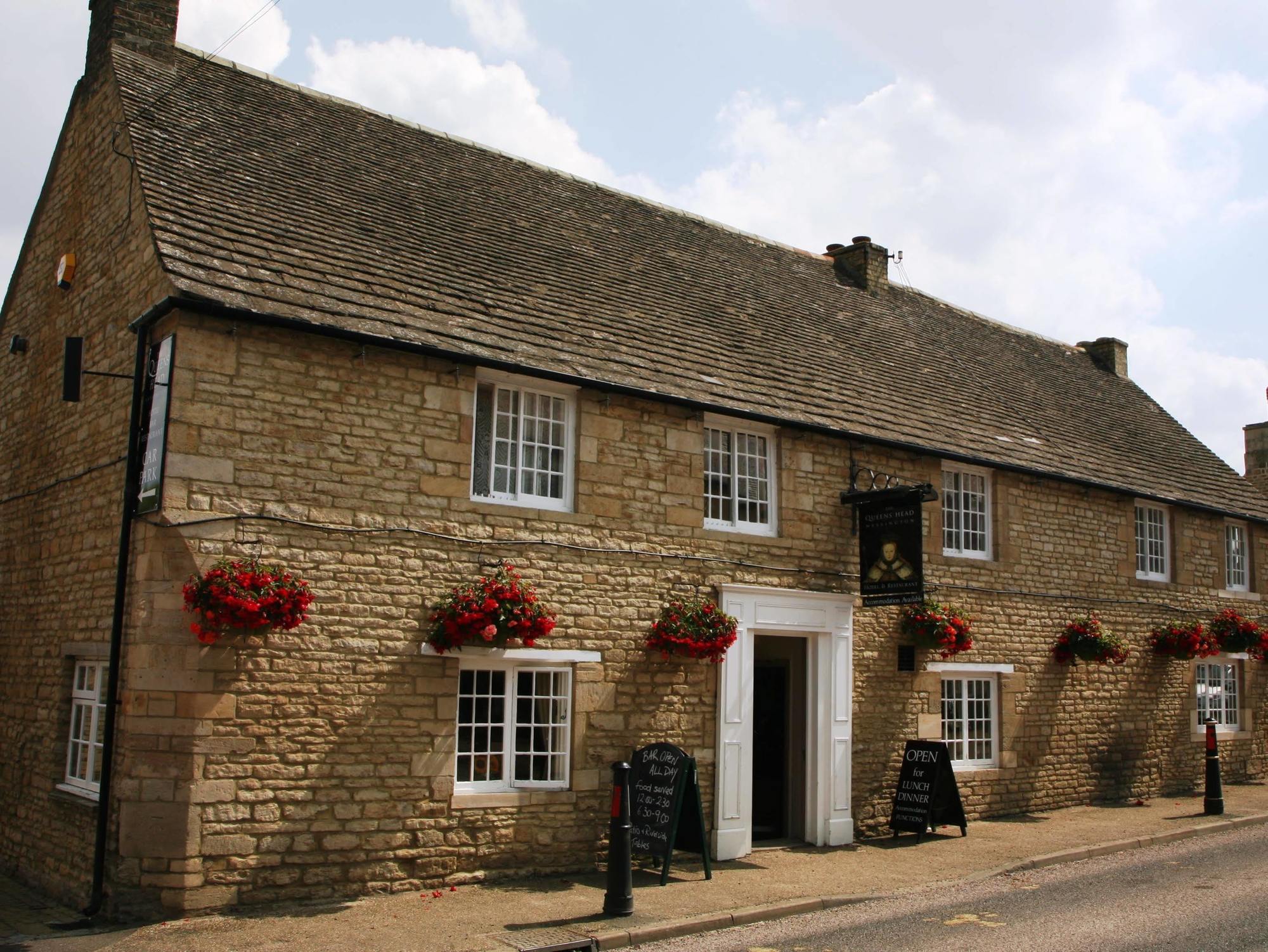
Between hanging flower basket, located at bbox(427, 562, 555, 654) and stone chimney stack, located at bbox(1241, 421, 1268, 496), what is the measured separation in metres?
20.2

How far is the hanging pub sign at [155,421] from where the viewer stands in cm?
926

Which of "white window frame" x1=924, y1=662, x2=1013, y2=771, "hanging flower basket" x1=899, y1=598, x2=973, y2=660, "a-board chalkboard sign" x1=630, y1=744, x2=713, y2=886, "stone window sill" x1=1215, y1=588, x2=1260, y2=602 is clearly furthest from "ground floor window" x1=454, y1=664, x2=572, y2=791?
"stone window sill" x1=1215, y1=588, x2=1260, y2=602

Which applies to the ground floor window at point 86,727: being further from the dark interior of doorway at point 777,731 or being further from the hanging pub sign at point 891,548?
the hanging pub sign at point 891,548

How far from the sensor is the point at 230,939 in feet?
26.9

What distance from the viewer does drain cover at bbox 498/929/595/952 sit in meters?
8.20

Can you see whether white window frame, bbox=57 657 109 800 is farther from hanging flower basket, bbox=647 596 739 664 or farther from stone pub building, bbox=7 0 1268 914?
hanging flower basket, bbox=647 596 739 664

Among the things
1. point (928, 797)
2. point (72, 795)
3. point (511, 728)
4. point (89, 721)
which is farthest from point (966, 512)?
point (72, 795)

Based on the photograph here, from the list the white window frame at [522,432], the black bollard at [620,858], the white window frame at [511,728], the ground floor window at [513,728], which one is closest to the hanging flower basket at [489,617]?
the white window frame at [511,728]

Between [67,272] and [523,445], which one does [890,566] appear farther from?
[67,272]

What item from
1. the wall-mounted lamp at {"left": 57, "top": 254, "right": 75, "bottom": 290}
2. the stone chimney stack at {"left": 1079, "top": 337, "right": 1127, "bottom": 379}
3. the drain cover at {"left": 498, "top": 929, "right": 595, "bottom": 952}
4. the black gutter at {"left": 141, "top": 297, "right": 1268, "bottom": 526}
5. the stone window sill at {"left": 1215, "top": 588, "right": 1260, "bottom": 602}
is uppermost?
the stone chimney stack at {"left": 1079, "top": 337, "right": 1127, "bottom": 379}

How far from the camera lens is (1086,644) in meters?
15.8

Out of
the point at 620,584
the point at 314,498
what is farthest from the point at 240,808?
the point at 620,584

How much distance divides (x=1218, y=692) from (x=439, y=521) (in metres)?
15.0

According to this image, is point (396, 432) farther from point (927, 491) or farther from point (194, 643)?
point (927, 491)
